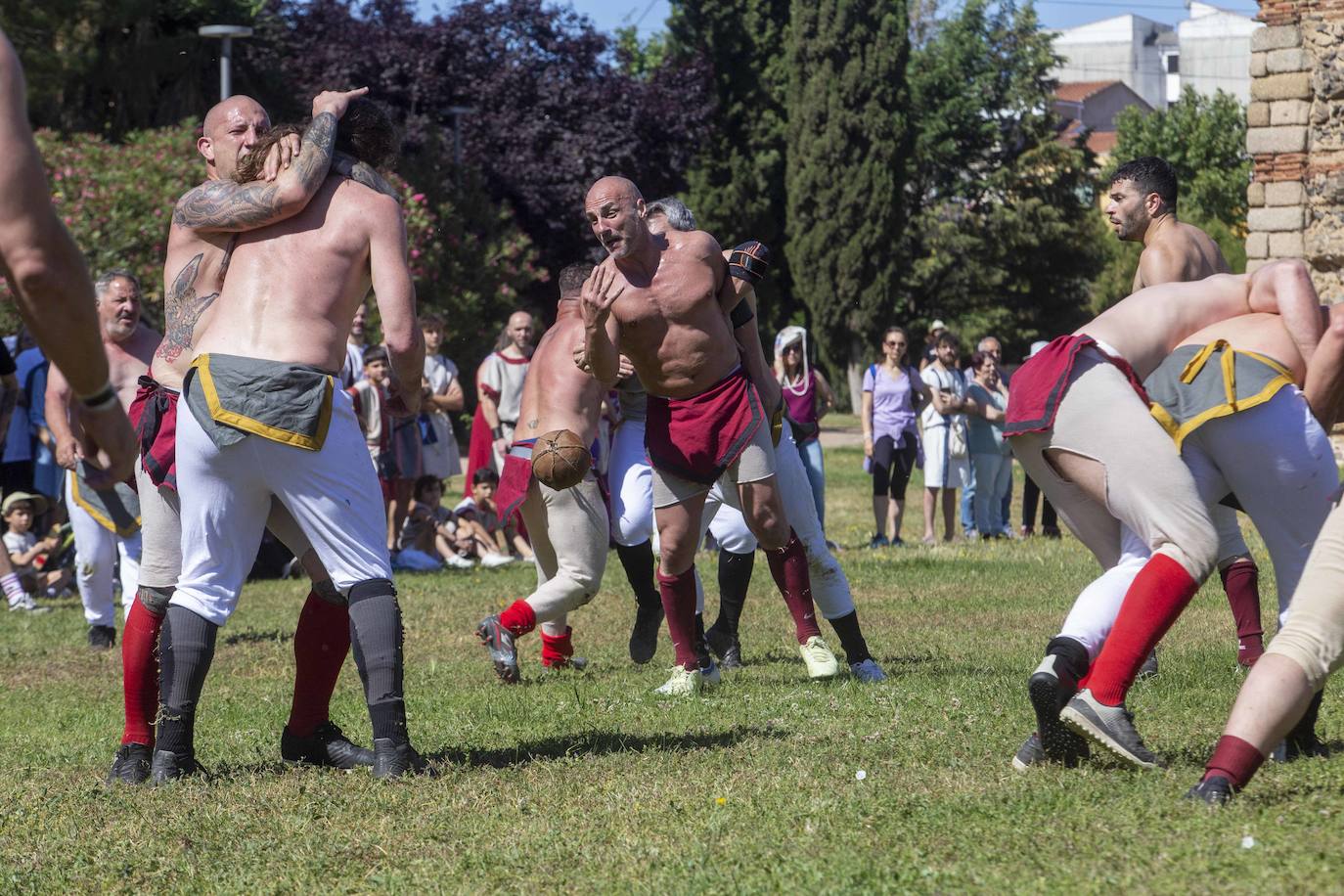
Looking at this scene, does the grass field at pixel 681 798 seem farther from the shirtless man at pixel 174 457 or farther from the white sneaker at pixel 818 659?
the shirtless man at pixel 174 457

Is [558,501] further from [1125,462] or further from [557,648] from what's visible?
[1125,462]

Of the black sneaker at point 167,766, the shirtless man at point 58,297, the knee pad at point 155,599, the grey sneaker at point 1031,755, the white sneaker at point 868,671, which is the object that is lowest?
the white sneaker at point 868,671

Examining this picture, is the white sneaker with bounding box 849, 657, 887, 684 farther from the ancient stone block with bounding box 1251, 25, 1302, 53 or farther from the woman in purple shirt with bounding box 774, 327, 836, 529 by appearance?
the ancient stone block with bounding box 1251, 25, 1302, 53

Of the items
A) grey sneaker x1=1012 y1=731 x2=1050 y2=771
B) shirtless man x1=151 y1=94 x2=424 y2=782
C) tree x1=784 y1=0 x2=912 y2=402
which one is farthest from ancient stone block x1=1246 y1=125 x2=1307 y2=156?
tree x1=784 y1=0 x2=912 y2=402

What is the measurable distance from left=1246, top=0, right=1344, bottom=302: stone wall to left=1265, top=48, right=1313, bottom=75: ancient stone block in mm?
13

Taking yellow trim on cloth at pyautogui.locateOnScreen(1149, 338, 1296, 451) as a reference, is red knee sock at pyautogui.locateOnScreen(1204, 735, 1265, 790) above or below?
below

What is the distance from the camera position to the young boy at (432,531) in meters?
14.2

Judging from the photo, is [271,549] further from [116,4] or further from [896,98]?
[896,98]

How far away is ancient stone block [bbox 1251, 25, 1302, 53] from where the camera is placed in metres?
21.4

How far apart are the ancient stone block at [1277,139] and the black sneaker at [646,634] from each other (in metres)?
16.4

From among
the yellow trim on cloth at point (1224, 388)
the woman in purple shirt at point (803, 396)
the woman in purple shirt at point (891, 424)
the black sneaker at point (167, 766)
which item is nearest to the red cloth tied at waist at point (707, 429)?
the yellow trim on cloth at point (1224, 388)

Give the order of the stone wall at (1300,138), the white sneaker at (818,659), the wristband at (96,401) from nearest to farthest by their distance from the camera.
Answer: the wristband at (96,401)
the white sneaker at (818,659)
the stone wall at (1300,138)

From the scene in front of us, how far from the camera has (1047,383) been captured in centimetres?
511

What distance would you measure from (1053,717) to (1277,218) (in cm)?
1858
